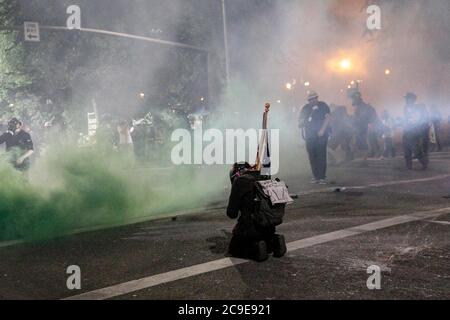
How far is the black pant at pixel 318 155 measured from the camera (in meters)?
9.09

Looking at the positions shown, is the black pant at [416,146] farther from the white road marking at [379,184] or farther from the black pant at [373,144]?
the black pant at [373,144]

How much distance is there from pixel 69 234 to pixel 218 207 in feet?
6.91

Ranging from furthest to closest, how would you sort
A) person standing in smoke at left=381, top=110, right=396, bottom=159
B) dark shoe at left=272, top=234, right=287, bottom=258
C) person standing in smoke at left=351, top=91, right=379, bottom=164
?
person standing in smoke at left=381, top=110, right=396, bottom=159 → person standing in smoke at left=351, top=91, right=379, bottom=164 → dark shoe at left=272, top=234, right=287, bottom=258

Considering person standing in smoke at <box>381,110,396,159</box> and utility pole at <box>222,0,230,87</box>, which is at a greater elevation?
utility pole at <box>222,0,230,87</box>

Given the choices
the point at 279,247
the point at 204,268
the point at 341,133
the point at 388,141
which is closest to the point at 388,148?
the point at 388,141

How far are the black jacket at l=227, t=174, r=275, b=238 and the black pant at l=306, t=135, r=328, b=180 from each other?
4.95 meters

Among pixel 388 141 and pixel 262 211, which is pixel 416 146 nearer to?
pixel 388 141

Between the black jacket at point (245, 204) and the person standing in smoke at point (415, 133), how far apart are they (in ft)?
24.1

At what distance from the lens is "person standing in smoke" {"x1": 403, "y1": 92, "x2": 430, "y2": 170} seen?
35.2 ft

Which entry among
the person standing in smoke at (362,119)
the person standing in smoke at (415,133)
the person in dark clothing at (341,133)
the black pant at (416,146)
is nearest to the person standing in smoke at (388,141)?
the person standing in smoke at (362,119)

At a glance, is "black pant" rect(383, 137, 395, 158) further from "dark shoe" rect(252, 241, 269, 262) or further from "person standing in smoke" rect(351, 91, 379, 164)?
"dark shoe" rect(252, 241, 269, 262)

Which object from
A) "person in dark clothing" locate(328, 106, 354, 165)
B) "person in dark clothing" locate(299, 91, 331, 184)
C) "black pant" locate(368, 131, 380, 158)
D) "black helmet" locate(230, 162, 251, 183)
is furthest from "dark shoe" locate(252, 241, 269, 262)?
"black pant" locate(368, 131, 380, 158)

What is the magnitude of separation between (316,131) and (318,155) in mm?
414

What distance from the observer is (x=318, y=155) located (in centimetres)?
910
